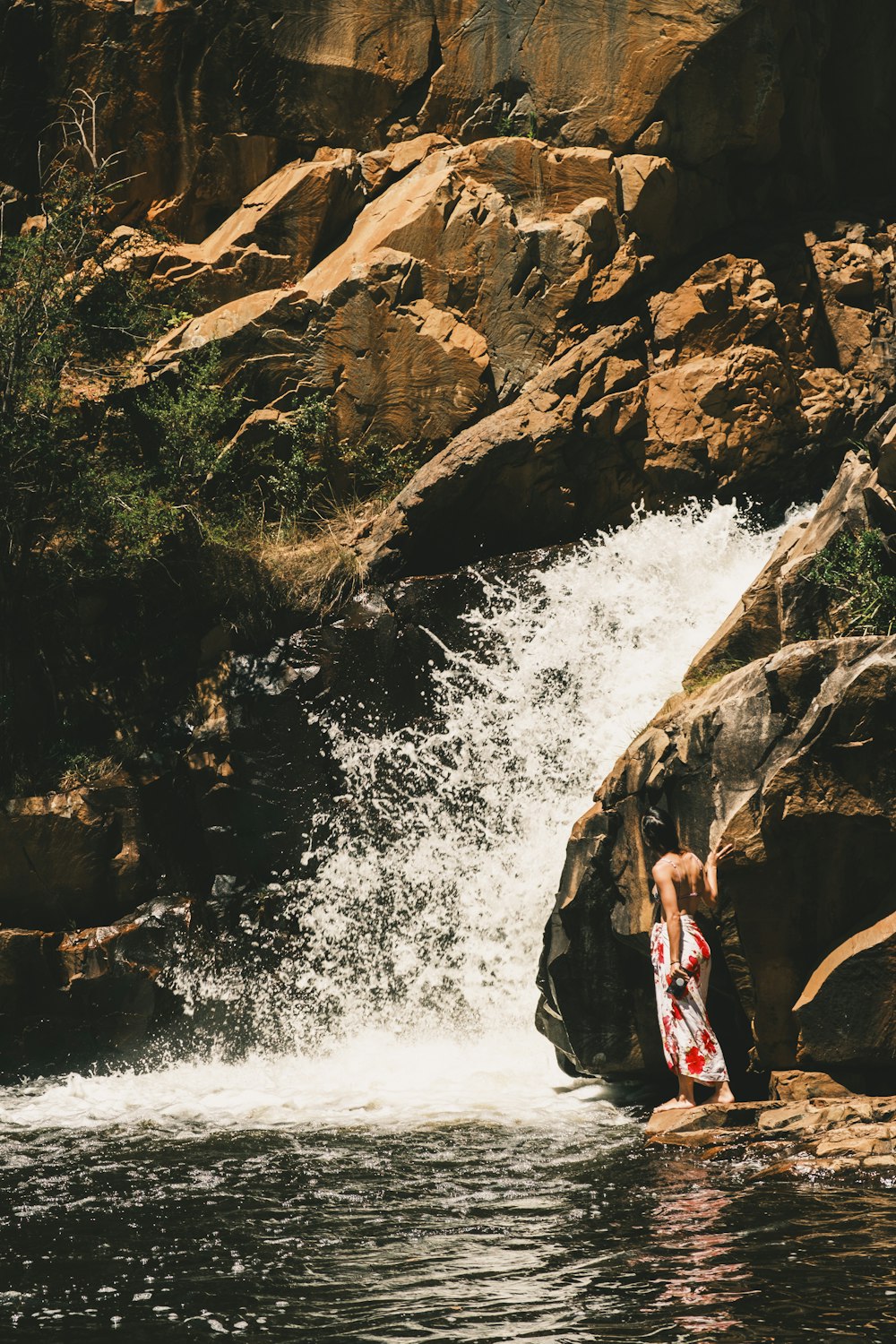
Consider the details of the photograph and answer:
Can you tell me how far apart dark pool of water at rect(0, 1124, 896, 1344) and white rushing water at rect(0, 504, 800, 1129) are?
5.12 ft

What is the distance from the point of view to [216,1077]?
11484mm

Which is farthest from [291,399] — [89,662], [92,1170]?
[92,1170]

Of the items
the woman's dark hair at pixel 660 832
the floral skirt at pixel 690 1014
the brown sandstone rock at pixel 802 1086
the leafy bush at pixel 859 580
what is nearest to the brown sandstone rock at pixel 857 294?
the leafy bush at pixel 859 580

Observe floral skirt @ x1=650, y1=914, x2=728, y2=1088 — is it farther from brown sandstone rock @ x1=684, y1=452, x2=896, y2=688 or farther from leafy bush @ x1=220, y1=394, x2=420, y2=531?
leafy bush @ x1=220, y1=394, x2=420, y2=531

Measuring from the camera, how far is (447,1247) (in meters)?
6.02

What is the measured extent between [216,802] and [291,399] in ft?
19.6

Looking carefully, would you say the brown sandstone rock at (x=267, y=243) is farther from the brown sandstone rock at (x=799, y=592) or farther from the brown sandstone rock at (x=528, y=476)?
the brown sandstone rock at (x=799, y=592)

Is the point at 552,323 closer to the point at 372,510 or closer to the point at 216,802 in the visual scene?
the point at 372,510

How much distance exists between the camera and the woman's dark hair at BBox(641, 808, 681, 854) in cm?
849

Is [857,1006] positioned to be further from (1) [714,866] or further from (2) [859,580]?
(2) [859,580]

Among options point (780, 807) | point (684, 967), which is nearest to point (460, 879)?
point (684, 967)

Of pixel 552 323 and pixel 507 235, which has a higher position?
pixel 507 235

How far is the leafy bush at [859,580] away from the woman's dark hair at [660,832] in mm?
2015

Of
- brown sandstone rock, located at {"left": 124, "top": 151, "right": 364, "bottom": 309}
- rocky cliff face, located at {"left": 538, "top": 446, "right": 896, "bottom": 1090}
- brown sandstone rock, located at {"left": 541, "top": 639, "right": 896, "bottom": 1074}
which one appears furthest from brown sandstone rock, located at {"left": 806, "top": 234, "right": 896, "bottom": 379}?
brown sandstone rock, located at {"left": 541, "top": 639, "right": 896, "bottom": 1074}
